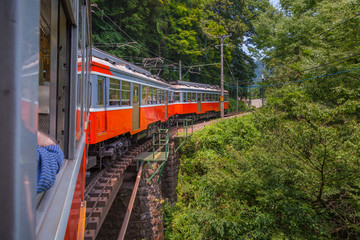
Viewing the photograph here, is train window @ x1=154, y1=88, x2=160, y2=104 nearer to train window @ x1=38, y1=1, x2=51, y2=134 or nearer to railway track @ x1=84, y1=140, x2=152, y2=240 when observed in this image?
railway track @ x1=84, y1=140, x2=152, y2=240

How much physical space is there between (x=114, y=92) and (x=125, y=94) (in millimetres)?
861

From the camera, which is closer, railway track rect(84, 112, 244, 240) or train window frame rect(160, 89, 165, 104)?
railway track rect(84, 112, 244, 240)

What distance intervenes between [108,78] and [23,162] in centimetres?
669

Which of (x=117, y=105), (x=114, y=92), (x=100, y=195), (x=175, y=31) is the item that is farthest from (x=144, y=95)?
(x=175, y=31)

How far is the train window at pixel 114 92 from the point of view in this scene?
7.12 metres

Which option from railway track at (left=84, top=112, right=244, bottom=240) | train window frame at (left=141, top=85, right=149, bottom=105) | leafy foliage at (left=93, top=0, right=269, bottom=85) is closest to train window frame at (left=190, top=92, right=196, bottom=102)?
leafy foliage at (left=93, top=0, right=269, bottom=85)

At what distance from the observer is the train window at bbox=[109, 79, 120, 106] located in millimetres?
7123

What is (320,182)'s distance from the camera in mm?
7832

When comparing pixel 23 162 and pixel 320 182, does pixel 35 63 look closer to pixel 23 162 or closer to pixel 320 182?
pixel 23 162

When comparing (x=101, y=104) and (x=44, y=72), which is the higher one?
(x=44, y=72)

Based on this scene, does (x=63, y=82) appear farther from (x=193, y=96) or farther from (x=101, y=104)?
(x=193, y=96)

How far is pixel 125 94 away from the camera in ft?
26.7

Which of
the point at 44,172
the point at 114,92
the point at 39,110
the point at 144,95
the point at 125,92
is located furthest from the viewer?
the point at 144,95

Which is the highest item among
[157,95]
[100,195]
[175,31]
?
[175,31]
